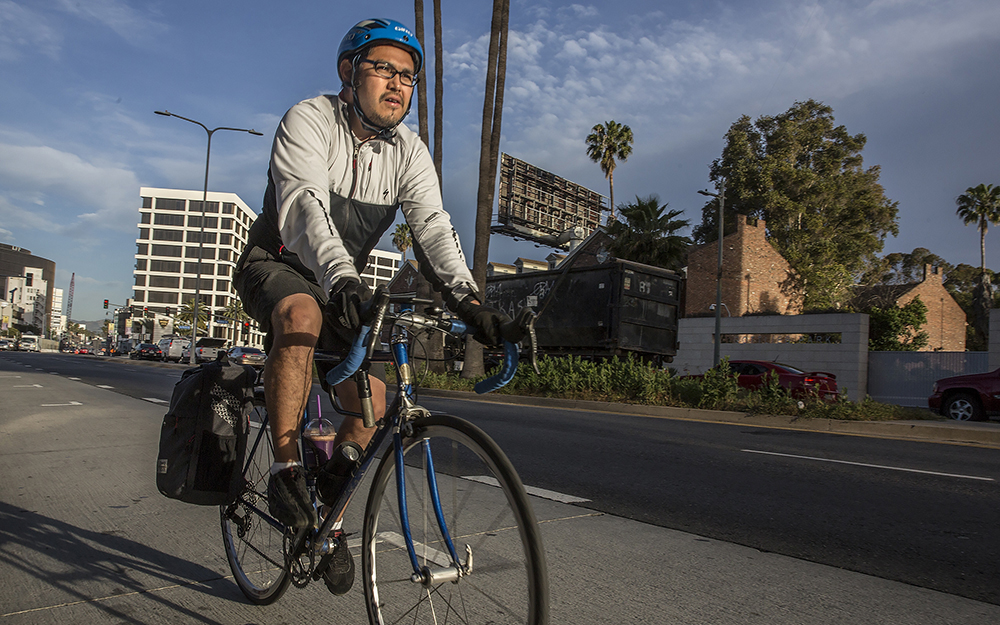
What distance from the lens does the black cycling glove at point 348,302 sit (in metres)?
1.86

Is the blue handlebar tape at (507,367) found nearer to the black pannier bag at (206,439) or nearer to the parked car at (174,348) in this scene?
the black pannier bag at (206,439)

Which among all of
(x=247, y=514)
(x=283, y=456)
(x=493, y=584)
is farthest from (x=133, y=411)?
(x=493, y=584)

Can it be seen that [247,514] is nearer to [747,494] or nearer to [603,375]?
[747,494]

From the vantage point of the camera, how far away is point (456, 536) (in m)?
1.90

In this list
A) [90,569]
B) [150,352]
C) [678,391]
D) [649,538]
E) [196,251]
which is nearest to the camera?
[90,569]

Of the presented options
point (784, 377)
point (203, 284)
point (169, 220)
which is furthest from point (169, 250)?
point (784, 377)

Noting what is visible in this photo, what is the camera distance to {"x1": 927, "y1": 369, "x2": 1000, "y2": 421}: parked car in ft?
47.4

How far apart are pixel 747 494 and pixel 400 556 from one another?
3.78 metres

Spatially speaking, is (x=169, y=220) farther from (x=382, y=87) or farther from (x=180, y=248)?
(x=382, y=87)

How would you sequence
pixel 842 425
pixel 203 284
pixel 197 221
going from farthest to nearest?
pixel 197 221
pixel 203 284
pixel 842 425

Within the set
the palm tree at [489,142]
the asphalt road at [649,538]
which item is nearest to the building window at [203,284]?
the palm tree at [489,142]

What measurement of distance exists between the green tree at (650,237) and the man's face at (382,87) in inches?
1227

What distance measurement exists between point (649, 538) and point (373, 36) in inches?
110

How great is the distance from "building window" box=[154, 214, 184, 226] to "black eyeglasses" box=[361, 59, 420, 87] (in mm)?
125848
